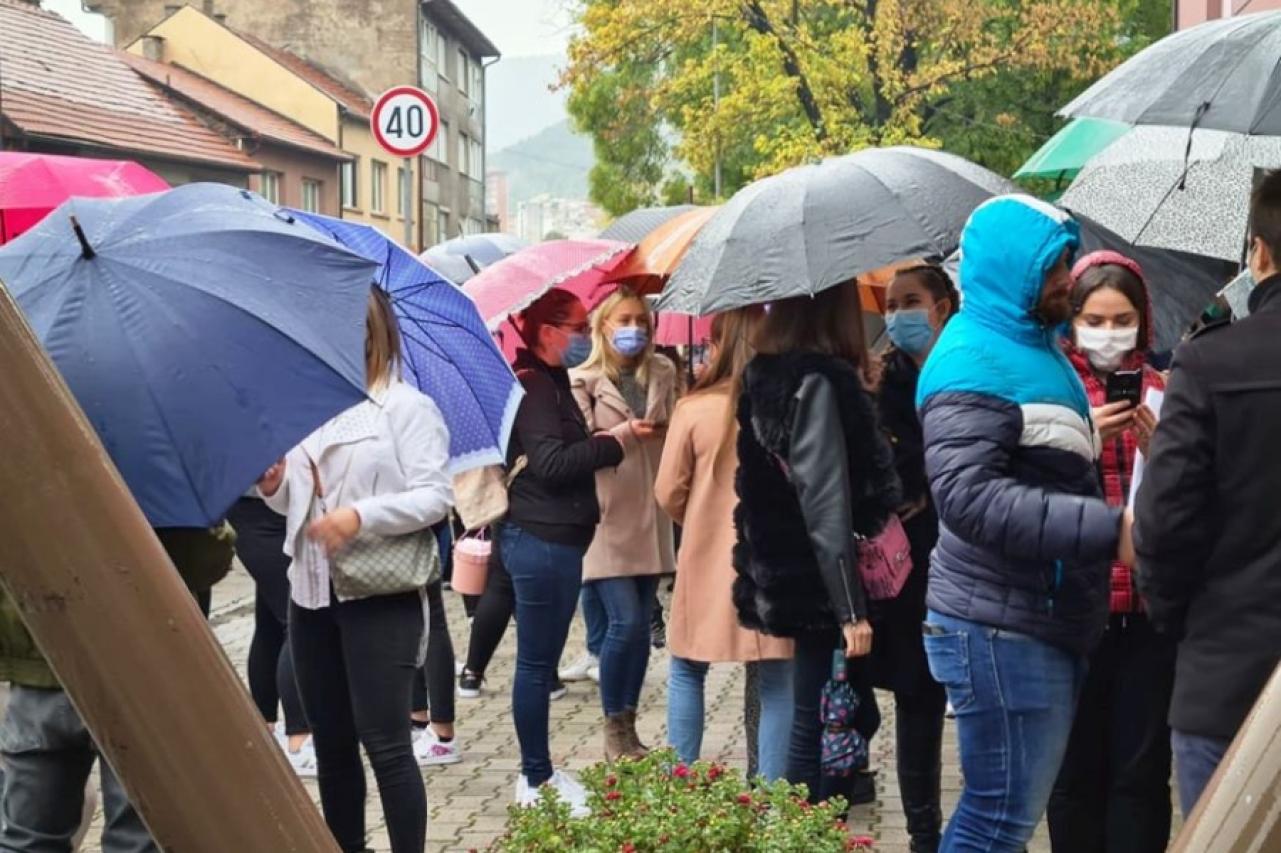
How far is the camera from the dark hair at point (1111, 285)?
15.1 ft

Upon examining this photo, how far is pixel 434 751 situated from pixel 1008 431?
14.3 ft

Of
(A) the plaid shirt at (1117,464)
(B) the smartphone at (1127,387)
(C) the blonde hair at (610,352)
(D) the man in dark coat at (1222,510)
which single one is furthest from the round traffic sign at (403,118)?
(D) the man in dark coat at (1222,510)

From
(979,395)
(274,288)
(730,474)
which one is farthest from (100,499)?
(730,474)

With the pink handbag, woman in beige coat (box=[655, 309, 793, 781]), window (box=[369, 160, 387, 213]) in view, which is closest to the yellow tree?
woman in beige coat (box=[655, 309, 793, 781])

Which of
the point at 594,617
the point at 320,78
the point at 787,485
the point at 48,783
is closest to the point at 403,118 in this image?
the point at 594,617

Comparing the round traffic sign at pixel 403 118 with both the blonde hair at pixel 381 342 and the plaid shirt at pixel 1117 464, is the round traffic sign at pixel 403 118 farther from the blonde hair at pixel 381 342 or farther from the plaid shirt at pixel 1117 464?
the plaid shirt at pixel 1117 464

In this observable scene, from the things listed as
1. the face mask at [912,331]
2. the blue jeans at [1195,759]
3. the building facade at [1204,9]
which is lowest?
the blue jeans at [1195,759]

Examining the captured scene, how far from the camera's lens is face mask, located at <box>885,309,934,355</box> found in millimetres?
5715

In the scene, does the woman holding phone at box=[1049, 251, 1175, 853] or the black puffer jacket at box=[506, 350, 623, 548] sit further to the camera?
the black puffer jacket at box=[506, 350, 623, 548]

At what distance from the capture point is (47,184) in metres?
6.45

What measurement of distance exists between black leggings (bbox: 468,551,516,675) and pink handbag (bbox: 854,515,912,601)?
10.8 feet

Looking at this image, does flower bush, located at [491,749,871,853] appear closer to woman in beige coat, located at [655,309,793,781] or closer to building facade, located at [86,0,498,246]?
woman in beige coat, located at [655,309,793,781]

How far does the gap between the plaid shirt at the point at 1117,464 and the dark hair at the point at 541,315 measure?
2.36 meters

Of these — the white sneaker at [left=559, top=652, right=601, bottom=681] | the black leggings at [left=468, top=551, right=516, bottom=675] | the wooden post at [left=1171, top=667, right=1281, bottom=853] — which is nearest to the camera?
the wooden post at [left=1171, top=667, right=1281, bottom=853]
